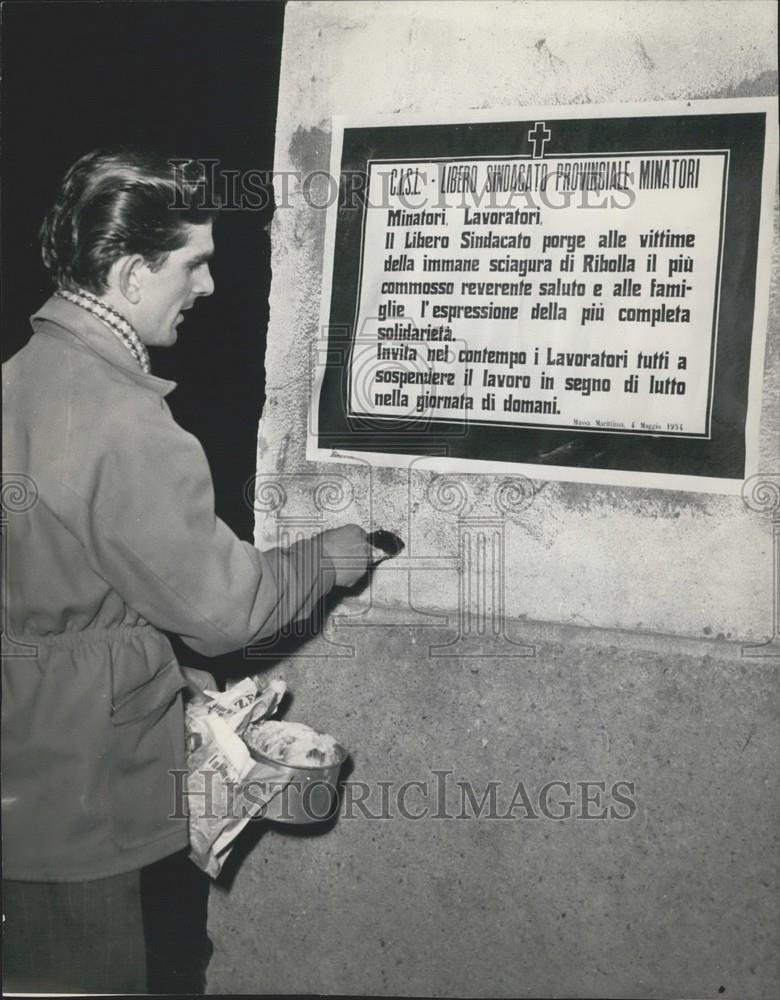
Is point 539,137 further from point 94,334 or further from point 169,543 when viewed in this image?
point 169,543

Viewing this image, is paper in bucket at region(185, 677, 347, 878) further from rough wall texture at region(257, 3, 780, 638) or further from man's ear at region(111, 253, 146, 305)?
man's ear at region(111, 253, 146, 305)

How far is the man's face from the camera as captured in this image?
2023 mm

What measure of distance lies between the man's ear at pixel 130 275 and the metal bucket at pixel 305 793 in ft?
3.68

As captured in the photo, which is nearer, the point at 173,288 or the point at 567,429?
the point at 173,288

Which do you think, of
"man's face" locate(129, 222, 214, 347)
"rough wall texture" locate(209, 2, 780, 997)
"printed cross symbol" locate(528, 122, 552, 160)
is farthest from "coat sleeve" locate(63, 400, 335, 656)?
"printed cross symbol" locate(528, 122, 552, 160)

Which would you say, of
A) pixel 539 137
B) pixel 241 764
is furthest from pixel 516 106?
pixel 241 764

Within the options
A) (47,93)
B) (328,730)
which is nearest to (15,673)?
(328,730)

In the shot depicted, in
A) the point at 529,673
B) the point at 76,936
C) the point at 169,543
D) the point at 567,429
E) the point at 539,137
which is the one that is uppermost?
the point at 539,137

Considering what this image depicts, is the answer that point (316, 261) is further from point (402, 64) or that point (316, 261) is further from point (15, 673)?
point (15, 673)

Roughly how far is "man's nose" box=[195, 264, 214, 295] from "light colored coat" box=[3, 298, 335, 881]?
1.15 ft

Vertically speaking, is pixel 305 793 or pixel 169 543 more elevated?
pixel 169 543

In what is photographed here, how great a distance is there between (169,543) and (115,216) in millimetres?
784

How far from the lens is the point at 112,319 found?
6.33 ft

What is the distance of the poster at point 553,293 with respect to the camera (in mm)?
2092
